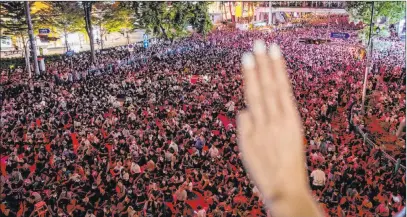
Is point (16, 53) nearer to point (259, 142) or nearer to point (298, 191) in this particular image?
point (259, 142)

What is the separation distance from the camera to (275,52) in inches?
1597

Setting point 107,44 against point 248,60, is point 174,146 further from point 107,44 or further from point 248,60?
point 107,44

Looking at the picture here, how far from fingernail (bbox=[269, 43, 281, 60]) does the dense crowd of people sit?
11415 mm

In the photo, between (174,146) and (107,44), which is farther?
(107,44)

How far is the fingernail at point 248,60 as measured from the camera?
114 feet

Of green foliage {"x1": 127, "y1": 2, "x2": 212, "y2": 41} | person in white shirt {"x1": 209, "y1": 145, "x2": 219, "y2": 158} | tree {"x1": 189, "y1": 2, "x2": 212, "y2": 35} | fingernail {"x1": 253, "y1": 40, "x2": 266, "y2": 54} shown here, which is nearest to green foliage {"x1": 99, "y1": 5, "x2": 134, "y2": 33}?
green foliage {"x1": 127, "y1": 2, "x2": 212, "y2": 41}

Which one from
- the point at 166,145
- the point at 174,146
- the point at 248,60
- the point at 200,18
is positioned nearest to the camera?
the point at 174,146

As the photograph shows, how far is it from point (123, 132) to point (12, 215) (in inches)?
217

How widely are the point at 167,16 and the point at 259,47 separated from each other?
36.0 ft

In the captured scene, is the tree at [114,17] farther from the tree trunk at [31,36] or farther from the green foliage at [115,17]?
the tree trunk at [31,36]

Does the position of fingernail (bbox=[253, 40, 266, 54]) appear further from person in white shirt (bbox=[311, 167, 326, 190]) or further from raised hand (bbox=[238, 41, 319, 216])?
person in white shirt (bbox=[311, 167, 326, 190])

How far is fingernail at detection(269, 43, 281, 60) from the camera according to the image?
1494 inches

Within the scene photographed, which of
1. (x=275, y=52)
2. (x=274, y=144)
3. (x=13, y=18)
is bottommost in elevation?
(x=274, y=144)

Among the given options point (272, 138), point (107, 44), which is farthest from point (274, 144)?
point (107, 44)
